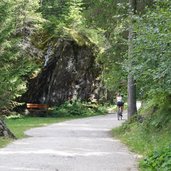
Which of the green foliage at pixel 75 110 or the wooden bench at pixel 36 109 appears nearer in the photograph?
the wooden bench at pixel 36 109

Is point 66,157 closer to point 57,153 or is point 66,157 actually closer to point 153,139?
point 57,153

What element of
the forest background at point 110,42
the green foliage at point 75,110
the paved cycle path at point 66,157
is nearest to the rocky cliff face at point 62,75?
the forest background at point 110,42

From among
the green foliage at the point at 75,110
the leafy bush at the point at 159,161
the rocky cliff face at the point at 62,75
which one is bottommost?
the green foliage at the point at 75,110

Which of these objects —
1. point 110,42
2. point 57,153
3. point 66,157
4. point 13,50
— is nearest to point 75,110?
point 13,50

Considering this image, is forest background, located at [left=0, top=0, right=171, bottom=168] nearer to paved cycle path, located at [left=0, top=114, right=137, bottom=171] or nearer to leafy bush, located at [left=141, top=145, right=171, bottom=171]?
leafy bush, located at [left=141, top=145, right=171, bottom=171]

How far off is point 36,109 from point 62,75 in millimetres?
3494

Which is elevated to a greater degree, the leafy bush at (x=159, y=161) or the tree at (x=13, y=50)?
the tree at (x=13, y=50)

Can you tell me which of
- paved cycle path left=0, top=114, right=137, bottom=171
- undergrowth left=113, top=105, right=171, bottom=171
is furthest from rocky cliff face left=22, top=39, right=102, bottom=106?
paved cycle path left=0, top=114, right=137, bottom=171

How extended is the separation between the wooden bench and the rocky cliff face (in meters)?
1.34

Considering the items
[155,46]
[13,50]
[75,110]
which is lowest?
[75,110]

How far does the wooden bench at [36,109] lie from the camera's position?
34719 millimetres

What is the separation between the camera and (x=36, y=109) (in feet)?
114

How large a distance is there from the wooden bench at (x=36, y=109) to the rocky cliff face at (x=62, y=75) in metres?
1.34

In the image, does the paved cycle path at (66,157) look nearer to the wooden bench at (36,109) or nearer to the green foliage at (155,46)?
the green foliage at (155,46)
